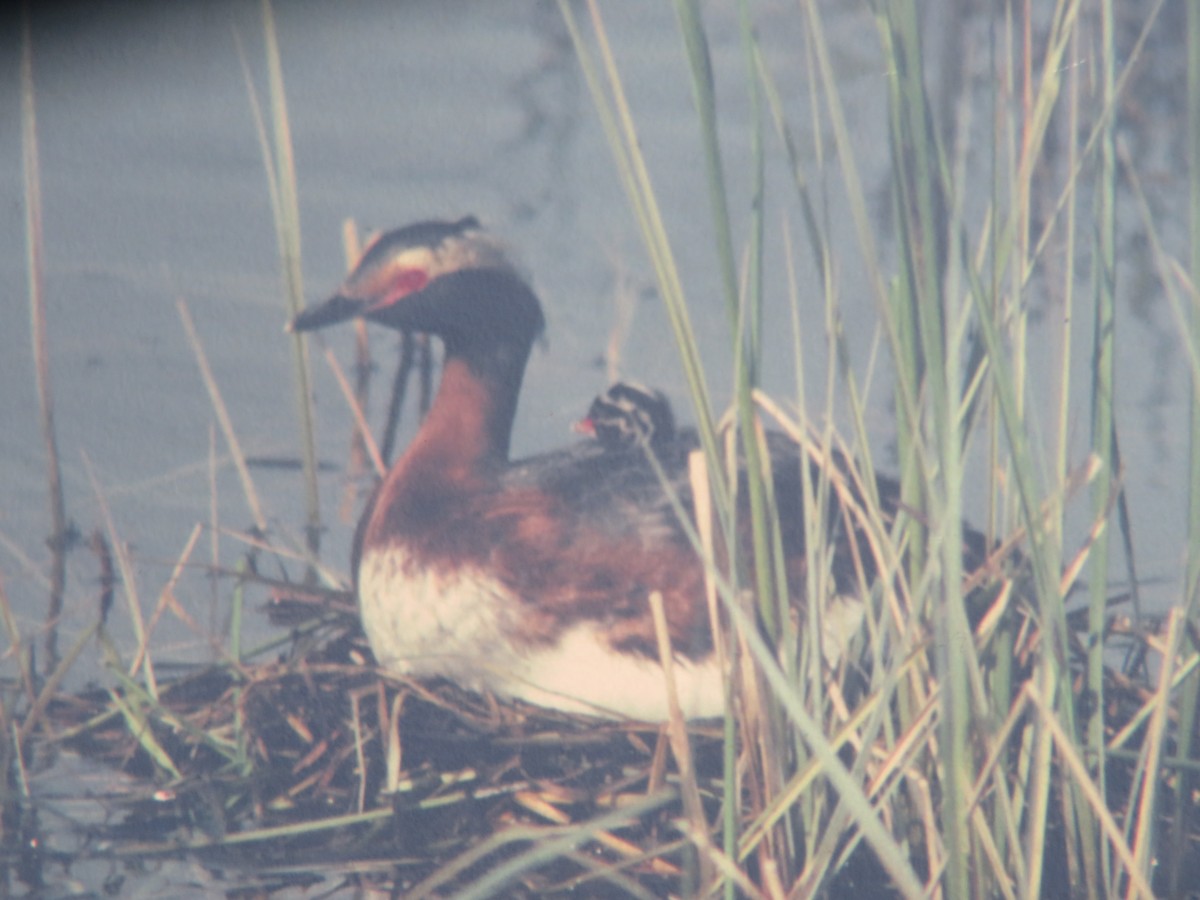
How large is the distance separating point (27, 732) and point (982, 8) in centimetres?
278

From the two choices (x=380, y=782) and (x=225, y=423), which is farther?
(x=225, y=423)

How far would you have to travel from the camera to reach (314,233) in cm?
353

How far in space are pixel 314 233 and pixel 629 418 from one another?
1137 mm

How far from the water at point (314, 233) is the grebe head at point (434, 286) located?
0.38 ft

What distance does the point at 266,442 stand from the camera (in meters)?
3.14

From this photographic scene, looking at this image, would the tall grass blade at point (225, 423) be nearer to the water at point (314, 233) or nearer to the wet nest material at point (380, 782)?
the water at point (314, 233)

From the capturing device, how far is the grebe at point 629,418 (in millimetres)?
2760

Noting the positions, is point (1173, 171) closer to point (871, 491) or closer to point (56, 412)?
point (871, 491)

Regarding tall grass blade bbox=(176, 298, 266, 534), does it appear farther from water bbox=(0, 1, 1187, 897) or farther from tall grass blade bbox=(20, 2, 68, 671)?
tall grass blade bbox=(20, 2, 68, 671)

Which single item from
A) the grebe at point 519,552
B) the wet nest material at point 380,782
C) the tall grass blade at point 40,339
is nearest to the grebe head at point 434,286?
the grebe at point 519,552

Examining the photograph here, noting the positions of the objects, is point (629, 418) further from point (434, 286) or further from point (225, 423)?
point (225, 423)

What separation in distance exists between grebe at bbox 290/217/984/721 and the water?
10.9 inches

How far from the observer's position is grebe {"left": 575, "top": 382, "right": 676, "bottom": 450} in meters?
2.76

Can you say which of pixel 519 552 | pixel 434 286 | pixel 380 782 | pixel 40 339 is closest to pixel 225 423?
pixel 40 339
